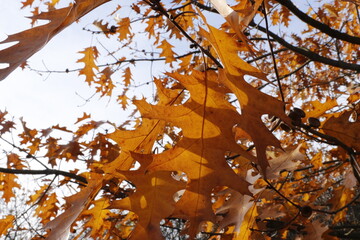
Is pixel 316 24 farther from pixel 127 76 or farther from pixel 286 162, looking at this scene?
pixel 127 76

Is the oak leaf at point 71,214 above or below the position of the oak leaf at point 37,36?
below

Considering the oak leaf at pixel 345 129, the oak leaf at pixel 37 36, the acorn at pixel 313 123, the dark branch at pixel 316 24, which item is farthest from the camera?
the dark branch at pixel 316 24

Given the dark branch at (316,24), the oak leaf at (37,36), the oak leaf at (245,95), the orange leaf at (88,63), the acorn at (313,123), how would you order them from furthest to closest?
the orange leaf at (88,63) < the dark branch at (316,24) < the acorn at (313,123) < the oak leaf at (245,95) < the oak leaf at (37,36)

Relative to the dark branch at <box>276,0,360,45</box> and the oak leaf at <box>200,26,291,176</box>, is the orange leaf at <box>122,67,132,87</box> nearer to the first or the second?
the dark branch at <box>276,0,360,45</box>

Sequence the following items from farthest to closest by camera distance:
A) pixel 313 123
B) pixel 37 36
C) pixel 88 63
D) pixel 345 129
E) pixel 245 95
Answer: pixel 88 63 < pixel 345 129 < pixel 313 123 < pixel 245 95 < pixel 37 36

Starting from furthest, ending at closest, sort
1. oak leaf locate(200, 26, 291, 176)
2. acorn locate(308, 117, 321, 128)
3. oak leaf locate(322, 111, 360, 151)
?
oak leaf locate(322, 111, 360, 151)
acorn locate(308, 117, 321, 128)
oak leaf locate(200, 26, 291, 176)

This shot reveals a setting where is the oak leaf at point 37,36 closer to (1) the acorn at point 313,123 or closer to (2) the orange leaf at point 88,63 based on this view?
(1) the acorn at point 313,123

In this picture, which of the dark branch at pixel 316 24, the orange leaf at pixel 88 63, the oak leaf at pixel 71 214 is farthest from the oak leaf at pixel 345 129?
the orange leaf at pixel 88 63

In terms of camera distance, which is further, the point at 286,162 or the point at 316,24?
the point at 316,24

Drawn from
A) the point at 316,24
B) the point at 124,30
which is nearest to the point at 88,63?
the point at 124,30

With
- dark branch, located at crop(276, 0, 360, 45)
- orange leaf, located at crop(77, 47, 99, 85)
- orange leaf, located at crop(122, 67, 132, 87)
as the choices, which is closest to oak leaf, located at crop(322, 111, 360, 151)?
dark branch, located at crop(276, 0, 360, 45)

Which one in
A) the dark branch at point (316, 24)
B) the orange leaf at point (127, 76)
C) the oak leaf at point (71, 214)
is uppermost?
the orange leaf at point (127, 76)

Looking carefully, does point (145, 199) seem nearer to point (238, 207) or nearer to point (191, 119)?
point (191, 119)

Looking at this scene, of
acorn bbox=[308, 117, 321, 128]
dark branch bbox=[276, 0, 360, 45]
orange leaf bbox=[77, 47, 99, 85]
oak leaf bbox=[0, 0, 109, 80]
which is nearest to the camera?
oak leaf bbox=[0, 0, 109, 80]
